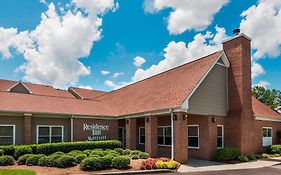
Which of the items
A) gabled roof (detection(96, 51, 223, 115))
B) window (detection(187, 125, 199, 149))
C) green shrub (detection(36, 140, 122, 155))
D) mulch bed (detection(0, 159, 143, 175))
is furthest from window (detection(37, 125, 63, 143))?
window (detection(187, 125, 199, 149))

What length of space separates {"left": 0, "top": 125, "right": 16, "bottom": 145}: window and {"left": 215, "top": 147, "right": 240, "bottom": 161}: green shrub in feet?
46.5

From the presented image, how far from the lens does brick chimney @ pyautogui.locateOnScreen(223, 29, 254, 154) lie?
19812mm

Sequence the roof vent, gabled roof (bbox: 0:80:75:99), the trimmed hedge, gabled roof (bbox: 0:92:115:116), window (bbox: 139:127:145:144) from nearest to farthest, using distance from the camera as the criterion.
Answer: the trimmed hedge < gabled roof (bbox: 0:92:115:116) < the roof vent < window (bbox: 139:127:145:144) < gabled roof (bbox: 0:80:75:99)

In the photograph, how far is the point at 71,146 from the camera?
19.1m

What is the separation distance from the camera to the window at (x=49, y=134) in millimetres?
19875

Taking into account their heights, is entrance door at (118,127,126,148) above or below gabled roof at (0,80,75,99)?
below

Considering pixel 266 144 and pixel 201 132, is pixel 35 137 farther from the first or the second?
pixel 266 144

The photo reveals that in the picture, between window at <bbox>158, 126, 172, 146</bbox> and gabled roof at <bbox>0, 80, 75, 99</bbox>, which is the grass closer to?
window at <bbox>158, 126, 172, 146</bbox>

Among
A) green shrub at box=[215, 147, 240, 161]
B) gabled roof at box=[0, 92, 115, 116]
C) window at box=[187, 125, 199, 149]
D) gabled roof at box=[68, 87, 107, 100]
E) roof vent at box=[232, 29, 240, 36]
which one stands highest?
roof vent at box=[232, 29, 240, 36]

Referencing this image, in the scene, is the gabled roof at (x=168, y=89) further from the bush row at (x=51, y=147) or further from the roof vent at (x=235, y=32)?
the bush row at (x=51, y=147)

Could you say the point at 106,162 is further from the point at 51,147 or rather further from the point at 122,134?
the point at 122,134

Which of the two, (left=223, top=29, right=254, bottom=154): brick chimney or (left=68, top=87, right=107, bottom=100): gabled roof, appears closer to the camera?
(left=223, top=29, right=254, bottom=154): brick chimney

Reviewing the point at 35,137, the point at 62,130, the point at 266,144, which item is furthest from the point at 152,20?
the point at 266,144

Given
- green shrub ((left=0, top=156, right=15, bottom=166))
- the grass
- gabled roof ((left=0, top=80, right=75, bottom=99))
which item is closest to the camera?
the grass
